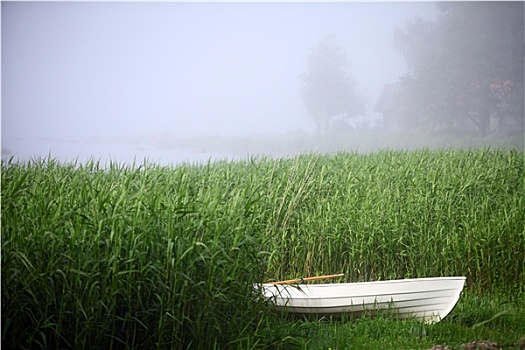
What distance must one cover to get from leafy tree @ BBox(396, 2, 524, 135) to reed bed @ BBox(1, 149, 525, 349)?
0.32 m

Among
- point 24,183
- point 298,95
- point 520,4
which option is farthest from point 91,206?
point 520,4

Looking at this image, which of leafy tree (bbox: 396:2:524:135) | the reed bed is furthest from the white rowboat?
leafy tree (bbox: 396:2:524:135)

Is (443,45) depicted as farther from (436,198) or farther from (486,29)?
(436,198)

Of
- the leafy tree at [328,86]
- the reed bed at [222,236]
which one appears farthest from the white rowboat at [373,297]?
the leafy tree at [328,86]

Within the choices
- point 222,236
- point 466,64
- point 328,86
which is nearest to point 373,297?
point 222,236

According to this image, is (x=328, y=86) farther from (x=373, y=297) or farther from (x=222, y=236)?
(x=222, y=236)

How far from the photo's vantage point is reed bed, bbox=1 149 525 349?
3.47 m

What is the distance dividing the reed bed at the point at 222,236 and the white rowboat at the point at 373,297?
0.35m

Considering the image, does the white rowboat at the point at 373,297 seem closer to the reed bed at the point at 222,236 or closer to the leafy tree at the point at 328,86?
the reed bed at the point at 222,236

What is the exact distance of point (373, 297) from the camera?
14.4ft

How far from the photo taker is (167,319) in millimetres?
3623

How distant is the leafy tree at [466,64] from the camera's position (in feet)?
17.2

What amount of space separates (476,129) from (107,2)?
2.81m

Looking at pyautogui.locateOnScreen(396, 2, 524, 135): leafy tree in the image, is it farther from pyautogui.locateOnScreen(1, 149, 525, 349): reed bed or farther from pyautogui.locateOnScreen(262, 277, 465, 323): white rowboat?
pyautogui.locateOnScreen(262, 277, 465, 323): white rowboat
